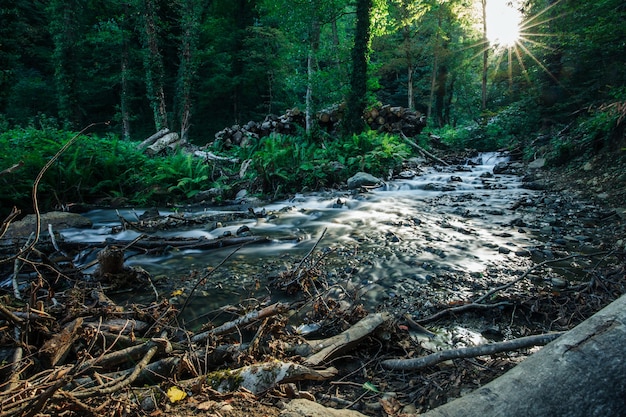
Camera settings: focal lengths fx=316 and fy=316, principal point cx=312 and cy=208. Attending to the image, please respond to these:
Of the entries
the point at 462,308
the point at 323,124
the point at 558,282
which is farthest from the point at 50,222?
the point at 323,124

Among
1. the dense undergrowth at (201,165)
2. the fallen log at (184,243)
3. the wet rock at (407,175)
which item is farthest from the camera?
the wet rock at (407,175)

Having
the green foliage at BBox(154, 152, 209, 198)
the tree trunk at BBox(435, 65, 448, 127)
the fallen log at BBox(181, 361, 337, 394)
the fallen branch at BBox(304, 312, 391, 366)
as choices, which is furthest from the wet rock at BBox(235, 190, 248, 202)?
the tree trunk at BBox(435, 65, 448, 127)

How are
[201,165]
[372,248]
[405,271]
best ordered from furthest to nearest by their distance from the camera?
[201,165] < [372,248] < [405,271]

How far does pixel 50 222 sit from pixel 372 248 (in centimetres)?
593

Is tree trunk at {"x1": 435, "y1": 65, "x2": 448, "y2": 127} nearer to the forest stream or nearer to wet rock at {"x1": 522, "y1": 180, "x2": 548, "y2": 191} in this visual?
wet rock at {"x1": 522, "y1": 180, "x2": 548, "y2": 191}

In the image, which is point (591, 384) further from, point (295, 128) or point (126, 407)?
point (295, 128)

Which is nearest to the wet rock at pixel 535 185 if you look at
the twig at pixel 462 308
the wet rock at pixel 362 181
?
the wet rock at pixel 362 181

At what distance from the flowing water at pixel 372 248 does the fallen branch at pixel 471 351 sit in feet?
3.44

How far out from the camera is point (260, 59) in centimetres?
2255

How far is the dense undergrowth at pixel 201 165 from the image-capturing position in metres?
7.45

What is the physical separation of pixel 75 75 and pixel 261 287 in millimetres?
20847

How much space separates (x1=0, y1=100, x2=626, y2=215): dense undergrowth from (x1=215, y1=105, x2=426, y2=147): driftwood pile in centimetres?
251

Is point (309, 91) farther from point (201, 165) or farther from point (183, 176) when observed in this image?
point (183, 176)

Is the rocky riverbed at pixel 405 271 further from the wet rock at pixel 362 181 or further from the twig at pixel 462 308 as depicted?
the wet rock at pixel 362 181
